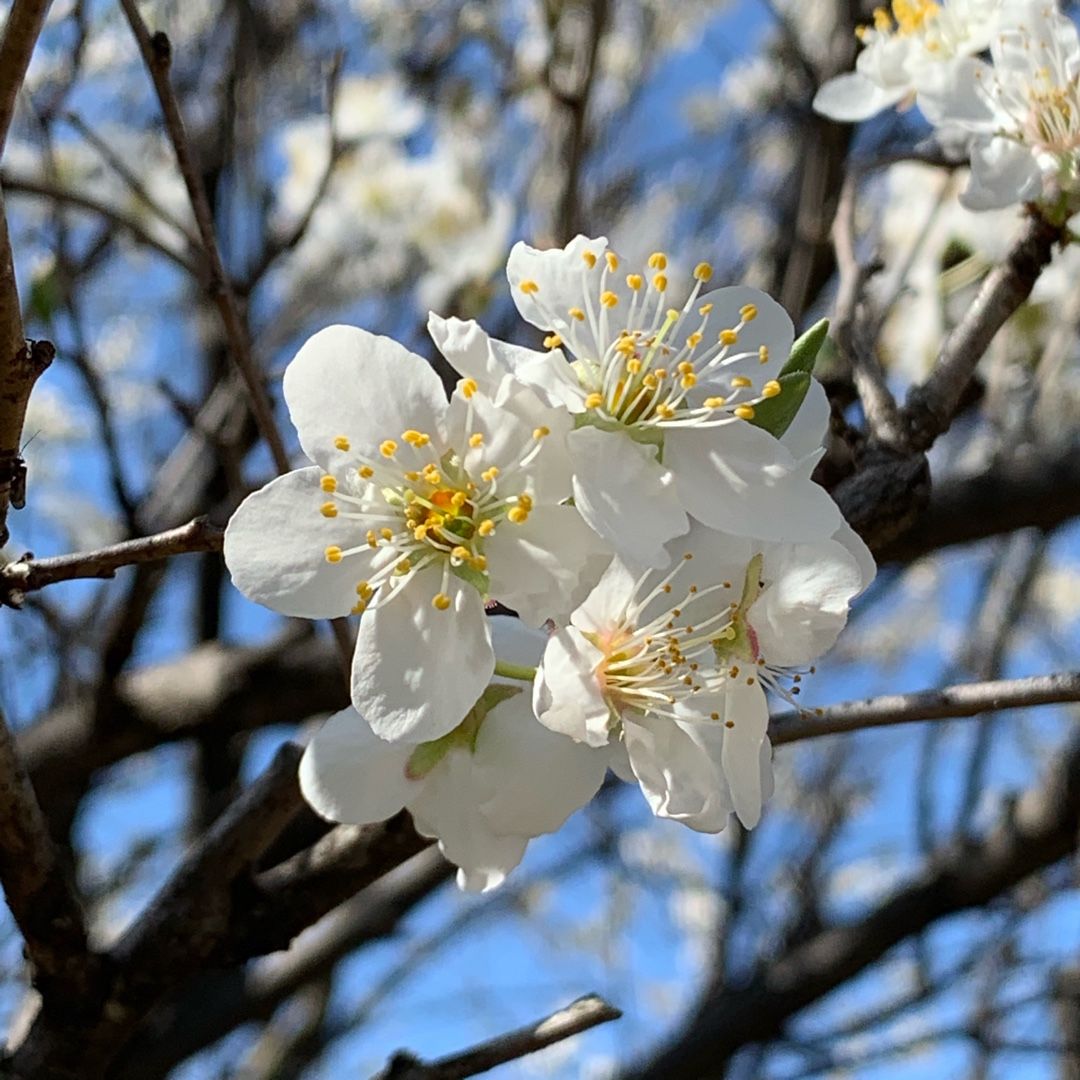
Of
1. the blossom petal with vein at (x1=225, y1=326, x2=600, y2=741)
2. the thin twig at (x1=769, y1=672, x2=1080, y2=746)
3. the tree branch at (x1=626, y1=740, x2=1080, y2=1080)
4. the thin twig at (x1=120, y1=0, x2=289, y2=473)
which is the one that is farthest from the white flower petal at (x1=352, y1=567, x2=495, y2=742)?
the tree branch at (x1=626, y1=740, x2=1080, y2=1080)

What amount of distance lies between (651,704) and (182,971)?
0.46 metres

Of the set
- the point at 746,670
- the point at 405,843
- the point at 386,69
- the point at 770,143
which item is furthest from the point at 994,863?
the point at 386,69

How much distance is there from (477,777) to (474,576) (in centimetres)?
12

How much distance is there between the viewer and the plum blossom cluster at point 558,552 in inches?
25.2

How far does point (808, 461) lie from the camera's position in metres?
0.67

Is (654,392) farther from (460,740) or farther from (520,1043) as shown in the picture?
(520,1043)

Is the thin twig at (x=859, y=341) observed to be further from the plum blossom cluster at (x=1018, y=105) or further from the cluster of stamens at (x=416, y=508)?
the cluster of stamens at (x=416, y=508)

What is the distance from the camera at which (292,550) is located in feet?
2.19

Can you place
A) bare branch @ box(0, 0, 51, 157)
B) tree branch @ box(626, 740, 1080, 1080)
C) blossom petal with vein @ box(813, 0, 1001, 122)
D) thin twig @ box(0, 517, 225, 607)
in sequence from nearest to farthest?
A: bare branch @ box(0, 0, 51, 157) → thin twig @ box(0, 517, 225, 607) → blossom petal with vein @ box(813, 0, 1001, 122) → tree branch @ box(626, 740, 1080, 1080)

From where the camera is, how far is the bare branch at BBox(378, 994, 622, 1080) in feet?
2.60

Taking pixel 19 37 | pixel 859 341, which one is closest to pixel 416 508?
pixel 19 37

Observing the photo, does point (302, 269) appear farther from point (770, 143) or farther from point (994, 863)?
point (994, 863)

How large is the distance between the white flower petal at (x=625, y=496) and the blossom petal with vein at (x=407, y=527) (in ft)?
→ 0.08

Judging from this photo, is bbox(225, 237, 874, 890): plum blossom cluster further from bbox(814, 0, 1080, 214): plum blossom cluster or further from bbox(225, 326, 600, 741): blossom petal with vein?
bbox(814, 0, 1080, 214): plum blossom cluster
